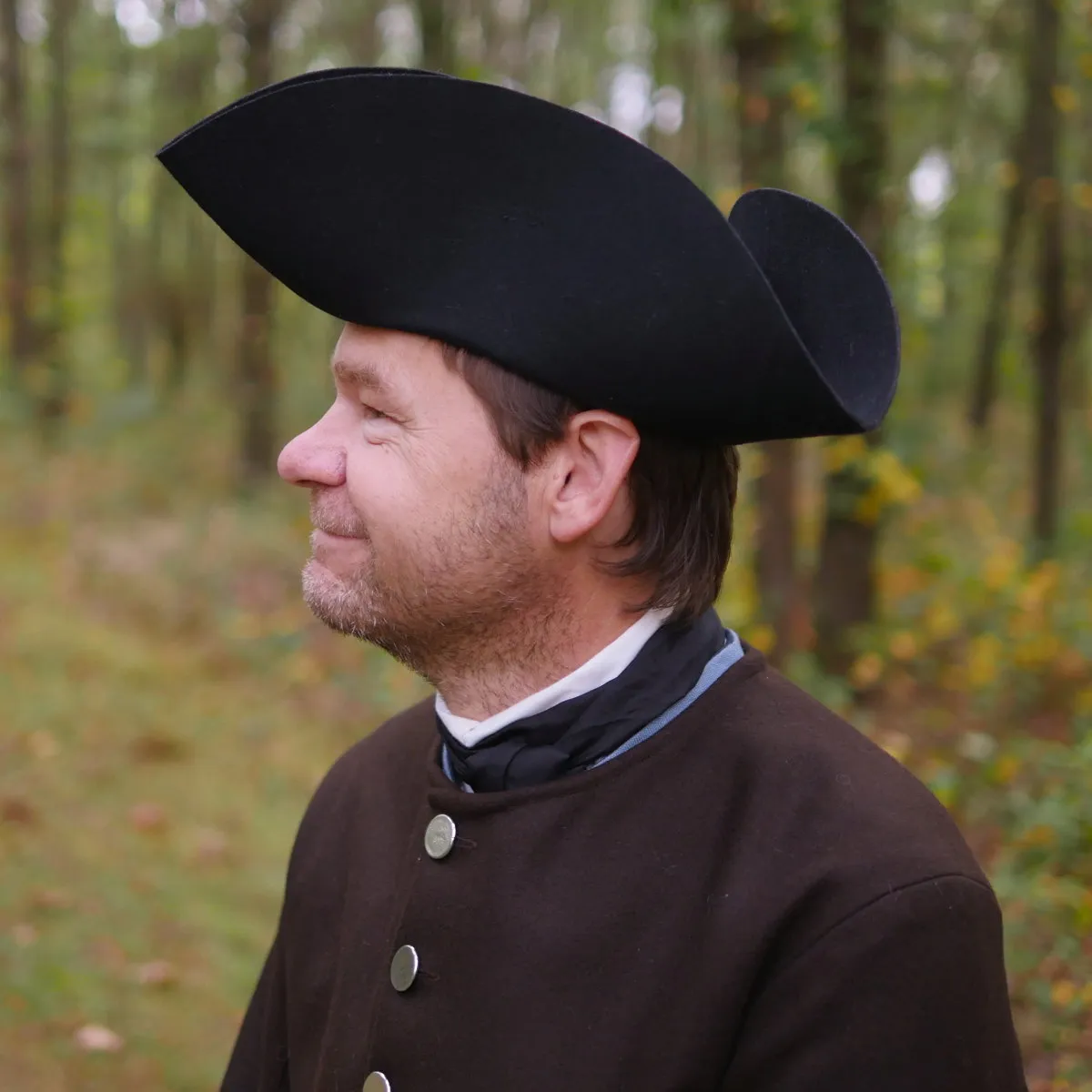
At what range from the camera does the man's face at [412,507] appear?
191 centimetres

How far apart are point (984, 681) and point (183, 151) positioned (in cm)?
657

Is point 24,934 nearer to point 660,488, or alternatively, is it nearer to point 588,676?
point 588,676

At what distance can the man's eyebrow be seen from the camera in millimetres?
1935

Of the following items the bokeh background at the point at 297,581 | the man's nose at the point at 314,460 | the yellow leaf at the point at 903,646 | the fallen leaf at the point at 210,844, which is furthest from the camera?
the yellow leaf at the point at 903,646

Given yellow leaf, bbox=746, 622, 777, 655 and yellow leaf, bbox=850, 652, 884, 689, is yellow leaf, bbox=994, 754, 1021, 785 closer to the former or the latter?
yellow leaf, bbox=746, 622, 777, 655

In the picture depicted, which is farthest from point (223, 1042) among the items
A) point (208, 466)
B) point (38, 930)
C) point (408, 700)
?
point (208, 466)

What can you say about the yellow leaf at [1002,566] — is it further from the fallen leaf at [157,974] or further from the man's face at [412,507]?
the man's face at [412,507]

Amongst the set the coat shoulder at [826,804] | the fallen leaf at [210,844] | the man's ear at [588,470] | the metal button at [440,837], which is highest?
the man's ear at [588,470]

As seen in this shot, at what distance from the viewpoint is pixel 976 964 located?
1.64 meters

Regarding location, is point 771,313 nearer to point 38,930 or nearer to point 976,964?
point 976,964

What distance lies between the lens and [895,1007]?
62.9 inches

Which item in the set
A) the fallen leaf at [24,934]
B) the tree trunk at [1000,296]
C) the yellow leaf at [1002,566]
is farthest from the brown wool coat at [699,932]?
the tree trunk at [1000,296]

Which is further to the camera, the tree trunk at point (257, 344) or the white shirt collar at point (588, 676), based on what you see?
the tree trunk at point (257, 344)

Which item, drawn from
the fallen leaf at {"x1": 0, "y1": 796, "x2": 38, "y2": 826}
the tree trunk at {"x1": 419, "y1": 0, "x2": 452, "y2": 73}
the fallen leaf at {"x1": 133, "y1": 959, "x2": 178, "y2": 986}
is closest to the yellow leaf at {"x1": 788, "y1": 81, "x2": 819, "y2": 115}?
the tree trunk at {"x1": 419, "y1": 0, "x2": 452, "y2": 73}
